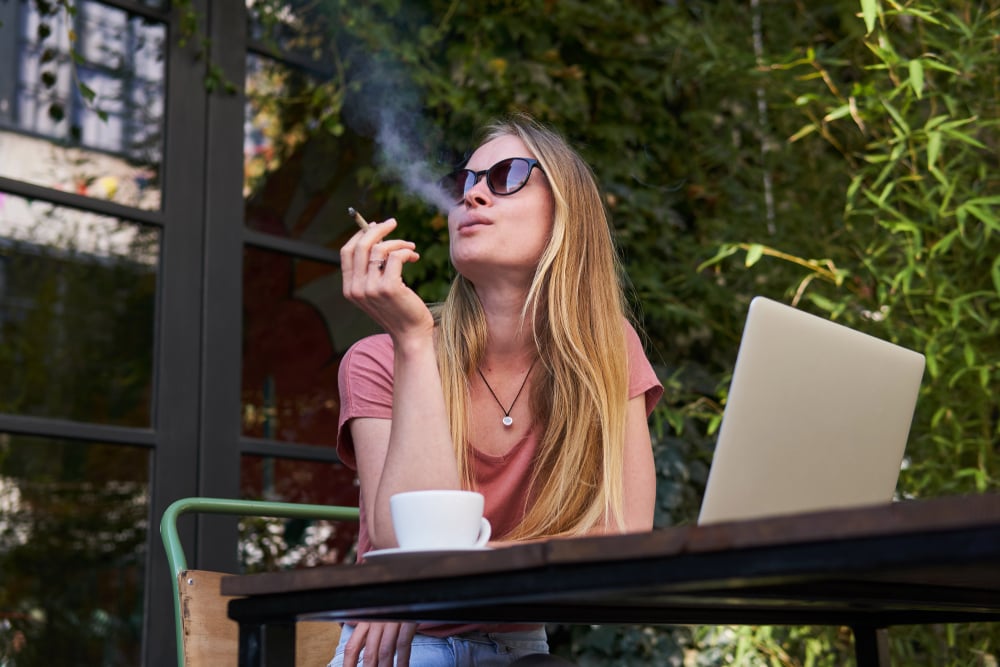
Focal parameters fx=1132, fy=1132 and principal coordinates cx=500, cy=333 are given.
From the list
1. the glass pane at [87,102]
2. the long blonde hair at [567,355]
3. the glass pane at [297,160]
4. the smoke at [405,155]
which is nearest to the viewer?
the long blonde hair at [567,355]

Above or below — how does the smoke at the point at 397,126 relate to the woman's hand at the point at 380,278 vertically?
above

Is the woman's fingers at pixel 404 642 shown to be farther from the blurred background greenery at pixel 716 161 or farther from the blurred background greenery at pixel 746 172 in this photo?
the blurred background greenery at pixel 746 172

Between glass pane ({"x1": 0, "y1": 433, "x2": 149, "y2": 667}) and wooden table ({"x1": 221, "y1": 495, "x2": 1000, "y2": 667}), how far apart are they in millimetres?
1970

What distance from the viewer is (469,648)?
65.1 inches

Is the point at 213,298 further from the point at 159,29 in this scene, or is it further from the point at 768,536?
the point at 768,536

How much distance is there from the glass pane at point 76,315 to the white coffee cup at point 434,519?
204 centimetres

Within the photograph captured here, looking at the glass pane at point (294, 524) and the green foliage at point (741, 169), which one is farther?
the glass pane at point (294, 524)

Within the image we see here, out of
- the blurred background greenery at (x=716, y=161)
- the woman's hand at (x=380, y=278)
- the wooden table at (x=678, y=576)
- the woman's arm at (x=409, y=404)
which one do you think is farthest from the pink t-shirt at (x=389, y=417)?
the blurred background greenery at (x=716, y=161)

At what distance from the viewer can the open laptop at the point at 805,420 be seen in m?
1.16

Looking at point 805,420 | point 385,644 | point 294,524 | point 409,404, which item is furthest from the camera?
point 294,524

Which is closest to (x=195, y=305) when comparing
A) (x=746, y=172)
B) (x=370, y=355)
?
(x=370, y=355)

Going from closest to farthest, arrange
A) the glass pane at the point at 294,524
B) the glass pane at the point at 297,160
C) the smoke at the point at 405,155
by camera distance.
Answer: the glass pane at the point at 294,524, the glass pane at the point at 297,160, the smoke at the point at 405,155

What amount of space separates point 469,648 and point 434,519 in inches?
27.6

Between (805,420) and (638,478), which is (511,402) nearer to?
(638,478)
